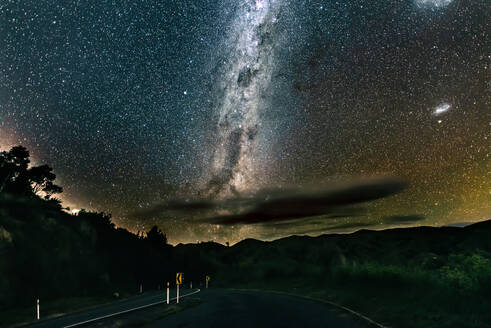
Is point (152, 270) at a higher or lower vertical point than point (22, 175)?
lower

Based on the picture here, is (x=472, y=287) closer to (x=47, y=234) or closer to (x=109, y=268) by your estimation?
(x=47, y=234)

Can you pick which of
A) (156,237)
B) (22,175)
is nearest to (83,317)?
(22,175)

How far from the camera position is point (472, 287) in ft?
50.8

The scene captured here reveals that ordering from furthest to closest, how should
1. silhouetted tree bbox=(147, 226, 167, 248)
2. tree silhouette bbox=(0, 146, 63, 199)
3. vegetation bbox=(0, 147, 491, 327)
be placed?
silhouetted tree bbox=(147, 226, 167, 248)
tree silhouette bbox=(0, 146, 63, 199)
vegetation bbox=(0, 147, 491, 327)

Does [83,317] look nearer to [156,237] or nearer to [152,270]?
[152,270]

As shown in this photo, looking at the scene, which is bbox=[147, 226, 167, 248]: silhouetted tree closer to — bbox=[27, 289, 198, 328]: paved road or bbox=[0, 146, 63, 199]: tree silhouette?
bbox=[0, 146, 63, 199]: tree silhouette

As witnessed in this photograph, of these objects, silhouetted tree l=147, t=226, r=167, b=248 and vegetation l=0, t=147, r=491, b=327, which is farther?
silhouetted tree l=147, t=226, r=167, b=248

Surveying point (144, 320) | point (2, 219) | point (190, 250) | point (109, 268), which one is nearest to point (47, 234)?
point (2, 219)

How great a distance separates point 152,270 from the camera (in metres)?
71.7

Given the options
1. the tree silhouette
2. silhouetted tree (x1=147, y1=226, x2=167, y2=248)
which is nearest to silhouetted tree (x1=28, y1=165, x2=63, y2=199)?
the tree silhouette

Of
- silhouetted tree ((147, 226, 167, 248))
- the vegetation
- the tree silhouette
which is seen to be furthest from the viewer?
silhouetted tree ((147, 226, 167, 248))

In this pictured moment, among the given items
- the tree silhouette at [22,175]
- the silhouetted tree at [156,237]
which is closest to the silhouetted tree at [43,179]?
the tree silhouette at [22,175]

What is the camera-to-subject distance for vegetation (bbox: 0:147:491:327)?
1567cm

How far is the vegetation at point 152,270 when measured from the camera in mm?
15672
